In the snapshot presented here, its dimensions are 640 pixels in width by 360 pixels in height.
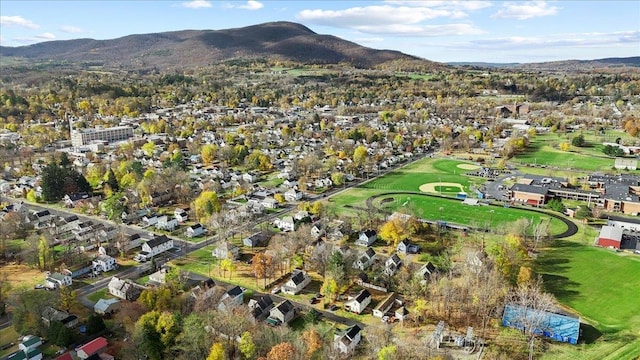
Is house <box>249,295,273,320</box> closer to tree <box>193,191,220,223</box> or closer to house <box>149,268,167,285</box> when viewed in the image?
house <box>149,268,167,285</box>

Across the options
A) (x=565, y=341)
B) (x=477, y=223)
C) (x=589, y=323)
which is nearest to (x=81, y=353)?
(x=565, y=341)

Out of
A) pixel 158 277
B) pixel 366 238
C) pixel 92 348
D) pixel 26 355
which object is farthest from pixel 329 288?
pixel 26 355

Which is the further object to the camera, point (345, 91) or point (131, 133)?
point (345, 91)

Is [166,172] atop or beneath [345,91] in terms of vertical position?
beneath

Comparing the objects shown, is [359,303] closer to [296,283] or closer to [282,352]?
[296,283]

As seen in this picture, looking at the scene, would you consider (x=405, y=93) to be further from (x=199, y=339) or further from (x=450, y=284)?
(x=199, y=339)
